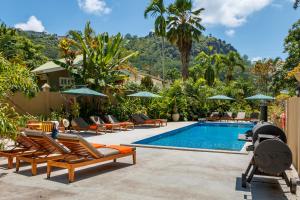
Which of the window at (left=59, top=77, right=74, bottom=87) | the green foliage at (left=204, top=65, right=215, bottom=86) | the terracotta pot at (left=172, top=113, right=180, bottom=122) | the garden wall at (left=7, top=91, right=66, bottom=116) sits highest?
the green foliage at (left=204, top=65, right=215, bottom=86)

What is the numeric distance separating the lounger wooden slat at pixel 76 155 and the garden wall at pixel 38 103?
33.8 feet

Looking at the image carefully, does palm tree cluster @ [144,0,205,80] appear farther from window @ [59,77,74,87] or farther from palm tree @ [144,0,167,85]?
window @ [59,77,74,87]

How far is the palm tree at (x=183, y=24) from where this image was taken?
31.7m

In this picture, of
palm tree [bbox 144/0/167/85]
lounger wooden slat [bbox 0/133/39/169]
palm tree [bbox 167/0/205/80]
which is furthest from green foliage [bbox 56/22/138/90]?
palm tree [bbox 144/0/167/85]

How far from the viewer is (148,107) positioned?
79.7ft

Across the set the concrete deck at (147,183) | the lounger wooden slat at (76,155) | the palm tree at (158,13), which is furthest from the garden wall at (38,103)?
the palm tree at (158,13)

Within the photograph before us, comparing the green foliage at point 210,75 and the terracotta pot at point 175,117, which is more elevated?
the green foliage at point 210,75

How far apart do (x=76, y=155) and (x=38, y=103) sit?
38.0ft

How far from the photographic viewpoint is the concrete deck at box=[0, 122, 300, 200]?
5785 millimetres

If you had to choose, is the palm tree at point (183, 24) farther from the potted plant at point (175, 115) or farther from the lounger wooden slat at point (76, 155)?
A: the lounger wooden slat at point (76, 155)

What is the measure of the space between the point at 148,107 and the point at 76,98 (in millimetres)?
6232

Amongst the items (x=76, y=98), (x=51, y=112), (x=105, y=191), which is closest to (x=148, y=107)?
(x=76, y=98)

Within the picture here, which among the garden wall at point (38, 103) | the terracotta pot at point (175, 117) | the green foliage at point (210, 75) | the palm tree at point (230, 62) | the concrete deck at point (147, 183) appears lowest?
the concrete deck at point (147, 183)

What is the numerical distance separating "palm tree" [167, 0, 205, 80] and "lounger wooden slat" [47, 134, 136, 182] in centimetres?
2513
